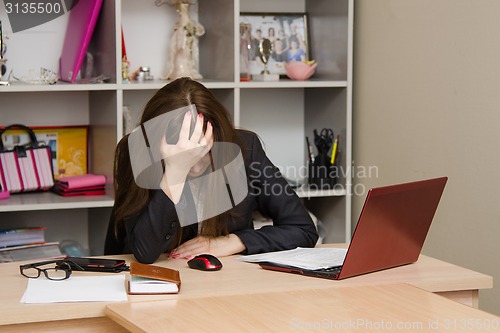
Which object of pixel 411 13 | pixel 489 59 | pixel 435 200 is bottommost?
pixel 435 200

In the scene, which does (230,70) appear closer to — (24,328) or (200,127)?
(200,127)

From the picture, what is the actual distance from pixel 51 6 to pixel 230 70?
775 mm

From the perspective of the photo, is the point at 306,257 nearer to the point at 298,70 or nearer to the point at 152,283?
the point at 152,283

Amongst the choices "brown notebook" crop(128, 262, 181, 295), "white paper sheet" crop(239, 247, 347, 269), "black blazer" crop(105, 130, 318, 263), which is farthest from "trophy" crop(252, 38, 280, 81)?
"brown notebook" crop(128, 262, 181, 295)

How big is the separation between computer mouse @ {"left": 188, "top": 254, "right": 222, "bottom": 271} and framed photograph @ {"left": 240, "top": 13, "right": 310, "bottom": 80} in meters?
1.54

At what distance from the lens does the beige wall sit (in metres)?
2.43

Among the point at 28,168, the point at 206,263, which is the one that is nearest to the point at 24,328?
the point at 206,263

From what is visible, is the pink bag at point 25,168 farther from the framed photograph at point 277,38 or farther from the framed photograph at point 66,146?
the framed photograph at point 277,38

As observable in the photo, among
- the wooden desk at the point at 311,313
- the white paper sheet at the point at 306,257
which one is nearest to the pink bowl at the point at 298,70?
the white paper sheet at the point at 306,257

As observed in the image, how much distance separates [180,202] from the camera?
6.52 ft

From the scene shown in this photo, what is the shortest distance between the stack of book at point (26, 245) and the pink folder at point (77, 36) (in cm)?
61

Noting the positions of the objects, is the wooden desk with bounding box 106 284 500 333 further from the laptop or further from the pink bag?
the pink bag

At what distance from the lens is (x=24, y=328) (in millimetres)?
1468

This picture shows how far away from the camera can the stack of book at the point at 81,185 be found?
2932 mm
